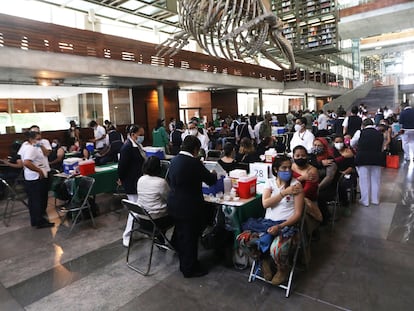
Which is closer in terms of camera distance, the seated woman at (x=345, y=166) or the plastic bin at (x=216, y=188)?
the plastic bin at (x=216, y=188)

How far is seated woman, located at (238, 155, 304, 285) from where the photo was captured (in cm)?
259

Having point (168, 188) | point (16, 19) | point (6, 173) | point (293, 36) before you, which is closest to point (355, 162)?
point (168, 188)

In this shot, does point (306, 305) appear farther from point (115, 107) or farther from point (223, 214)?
point (115, 107)

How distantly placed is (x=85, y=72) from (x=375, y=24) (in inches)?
726

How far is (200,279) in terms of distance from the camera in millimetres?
2979

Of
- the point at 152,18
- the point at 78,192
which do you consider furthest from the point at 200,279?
the point at 152,18

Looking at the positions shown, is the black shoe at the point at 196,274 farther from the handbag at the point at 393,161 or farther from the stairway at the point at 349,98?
the stairway at the point at 349,98

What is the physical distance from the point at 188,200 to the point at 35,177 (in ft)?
9.60

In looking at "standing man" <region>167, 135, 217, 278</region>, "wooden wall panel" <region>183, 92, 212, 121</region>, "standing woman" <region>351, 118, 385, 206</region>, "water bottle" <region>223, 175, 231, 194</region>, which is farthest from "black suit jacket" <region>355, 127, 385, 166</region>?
"wooden wall panel" <region>183, 92, 212, 121</region>

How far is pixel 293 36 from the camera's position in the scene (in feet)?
40.7

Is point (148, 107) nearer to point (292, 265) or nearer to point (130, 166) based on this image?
point (130, 166)

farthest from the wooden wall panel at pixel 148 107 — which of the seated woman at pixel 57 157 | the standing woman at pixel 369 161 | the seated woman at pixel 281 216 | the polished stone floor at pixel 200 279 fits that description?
the seated woman at pixel 281 216

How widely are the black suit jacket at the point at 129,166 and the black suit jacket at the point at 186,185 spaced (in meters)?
1.11

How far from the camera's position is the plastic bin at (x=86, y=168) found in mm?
4746
